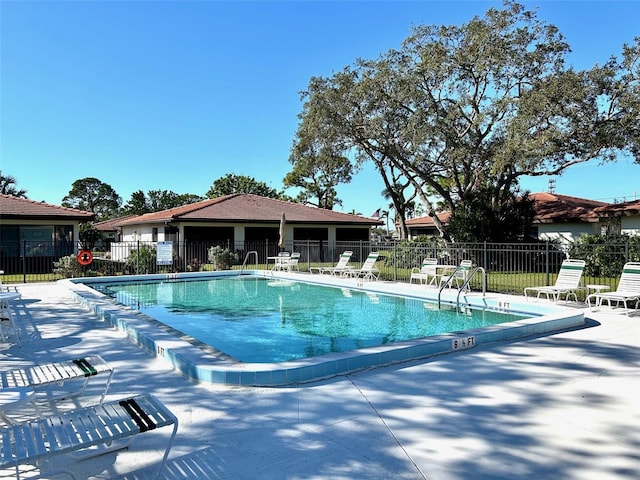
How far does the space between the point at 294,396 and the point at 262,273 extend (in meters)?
15.6

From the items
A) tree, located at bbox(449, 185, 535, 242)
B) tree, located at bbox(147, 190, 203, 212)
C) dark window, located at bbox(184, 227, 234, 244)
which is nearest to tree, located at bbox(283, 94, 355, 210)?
dark window, located at bbox(184, 227, 234, 244)

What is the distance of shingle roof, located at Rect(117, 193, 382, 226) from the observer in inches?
1021

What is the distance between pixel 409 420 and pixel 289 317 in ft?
22.9

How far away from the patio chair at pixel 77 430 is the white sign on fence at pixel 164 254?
52.1 ft

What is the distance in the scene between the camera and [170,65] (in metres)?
19.6

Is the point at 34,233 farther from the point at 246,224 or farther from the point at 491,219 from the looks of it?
the point at 491,219

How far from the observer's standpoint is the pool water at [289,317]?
8.34 m

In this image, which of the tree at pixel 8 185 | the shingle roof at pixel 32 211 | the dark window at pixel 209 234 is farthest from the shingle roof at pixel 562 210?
the tree at pixel 8 185

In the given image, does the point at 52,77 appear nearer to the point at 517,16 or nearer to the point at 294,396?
the point at 294,396

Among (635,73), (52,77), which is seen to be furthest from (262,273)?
(635,73)

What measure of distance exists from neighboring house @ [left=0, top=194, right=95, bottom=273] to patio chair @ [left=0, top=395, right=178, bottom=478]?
2008 centimetres

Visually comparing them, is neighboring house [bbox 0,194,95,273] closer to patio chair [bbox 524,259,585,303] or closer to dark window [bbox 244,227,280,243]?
dark window [bbox 244,227,280,243]

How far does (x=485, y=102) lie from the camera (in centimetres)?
2278

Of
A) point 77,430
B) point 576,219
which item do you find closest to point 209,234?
point 576,219
